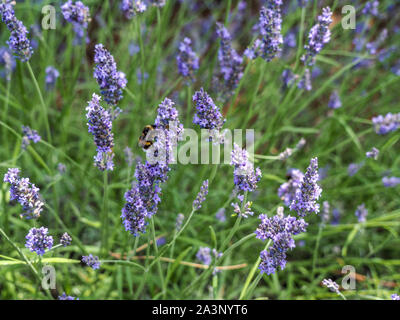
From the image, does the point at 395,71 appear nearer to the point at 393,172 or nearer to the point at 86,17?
the point at 393,172

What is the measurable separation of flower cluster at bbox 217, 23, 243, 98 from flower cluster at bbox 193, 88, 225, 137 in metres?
0.72

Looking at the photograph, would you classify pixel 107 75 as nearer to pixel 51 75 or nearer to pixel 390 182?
pixel 51 75

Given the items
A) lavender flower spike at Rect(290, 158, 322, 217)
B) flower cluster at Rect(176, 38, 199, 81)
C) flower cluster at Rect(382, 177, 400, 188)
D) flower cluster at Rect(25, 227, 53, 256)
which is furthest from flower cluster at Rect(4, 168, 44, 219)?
flower cluster at Rect(382, 177, 400, 188)

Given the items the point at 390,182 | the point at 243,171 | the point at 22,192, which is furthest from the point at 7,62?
the point at 390,182

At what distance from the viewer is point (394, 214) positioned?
2.31 metres

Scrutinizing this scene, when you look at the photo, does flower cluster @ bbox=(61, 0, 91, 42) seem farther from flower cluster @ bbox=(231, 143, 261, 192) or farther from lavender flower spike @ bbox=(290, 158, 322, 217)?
lavender flower spike @ bbox=(290, 158, 322, 217)

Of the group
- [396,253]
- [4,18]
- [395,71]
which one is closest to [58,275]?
[4,18]

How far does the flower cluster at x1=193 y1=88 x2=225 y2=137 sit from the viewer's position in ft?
5.14

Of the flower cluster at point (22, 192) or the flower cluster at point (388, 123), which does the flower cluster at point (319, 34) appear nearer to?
the flower cluster at point (388, 123)

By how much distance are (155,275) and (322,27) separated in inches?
73.9

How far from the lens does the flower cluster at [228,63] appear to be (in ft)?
7.29

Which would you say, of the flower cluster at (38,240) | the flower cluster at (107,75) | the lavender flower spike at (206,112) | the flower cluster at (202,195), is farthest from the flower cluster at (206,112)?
the flower cluster at (38,240)

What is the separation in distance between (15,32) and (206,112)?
38.7 inches

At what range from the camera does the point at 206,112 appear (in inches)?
62.4
